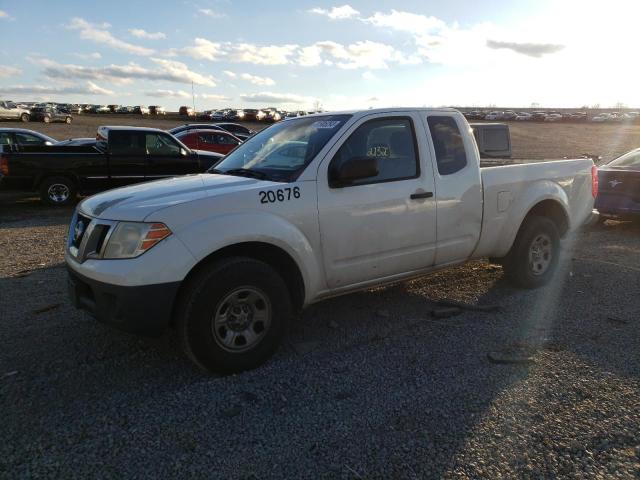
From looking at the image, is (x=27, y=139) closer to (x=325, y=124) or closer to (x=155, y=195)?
(x=155, y=195)

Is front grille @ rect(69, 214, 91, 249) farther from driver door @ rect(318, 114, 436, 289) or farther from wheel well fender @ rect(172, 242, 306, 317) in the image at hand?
driver door @ rect(318, 114, 436, 289)

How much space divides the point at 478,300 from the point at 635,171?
17.0 ft

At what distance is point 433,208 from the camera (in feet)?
14.7

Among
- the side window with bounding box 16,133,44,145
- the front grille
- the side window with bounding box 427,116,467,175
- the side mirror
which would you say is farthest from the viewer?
the side window with bounding box 16,133,44,145

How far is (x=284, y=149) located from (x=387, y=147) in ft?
2.88

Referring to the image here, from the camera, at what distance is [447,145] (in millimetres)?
4746

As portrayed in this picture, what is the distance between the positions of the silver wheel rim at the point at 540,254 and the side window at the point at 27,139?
11.6 meters

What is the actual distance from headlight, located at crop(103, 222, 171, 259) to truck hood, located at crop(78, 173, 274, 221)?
0.20ft

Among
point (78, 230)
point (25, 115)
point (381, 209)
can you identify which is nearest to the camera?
point (78, 230)

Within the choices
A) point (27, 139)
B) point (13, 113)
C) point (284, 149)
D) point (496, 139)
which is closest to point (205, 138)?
point (27, 139)

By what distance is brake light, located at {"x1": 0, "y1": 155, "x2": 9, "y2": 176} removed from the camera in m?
10.4

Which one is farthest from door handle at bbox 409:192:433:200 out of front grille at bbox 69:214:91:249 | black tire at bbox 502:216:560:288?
front grille at bbox 69:214:91:249

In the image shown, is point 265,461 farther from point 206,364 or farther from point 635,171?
point 635,171

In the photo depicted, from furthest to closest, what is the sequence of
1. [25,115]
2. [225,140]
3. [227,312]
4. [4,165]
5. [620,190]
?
1. [25,115]
2. [225,140]
3. [4,165]
4. [620,190]
5. [227,312]
